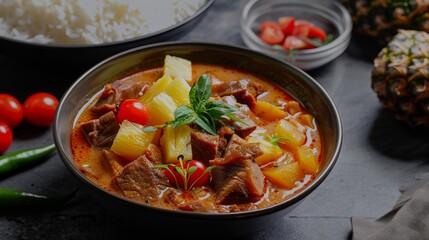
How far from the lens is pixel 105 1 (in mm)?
5117

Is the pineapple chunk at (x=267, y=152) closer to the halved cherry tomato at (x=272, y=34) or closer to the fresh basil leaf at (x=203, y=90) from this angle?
the fresh basil leaf at (x=203, y=90)

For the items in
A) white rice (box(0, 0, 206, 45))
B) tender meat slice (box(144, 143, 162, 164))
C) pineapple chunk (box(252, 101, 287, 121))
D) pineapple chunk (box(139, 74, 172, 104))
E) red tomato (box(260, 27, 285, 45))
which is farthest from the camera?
red tomato (box(260, 27, 285, 45))

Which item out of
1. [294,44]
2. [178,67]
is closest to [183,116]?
[178,67]

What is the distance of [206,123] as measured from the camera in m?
3.77

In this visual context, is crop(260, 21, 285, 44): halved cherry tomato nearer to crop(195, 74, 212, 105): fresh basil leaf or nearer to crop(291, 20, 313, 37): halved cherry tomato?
crop(291, 20, 313, 37): halved cherry tomato

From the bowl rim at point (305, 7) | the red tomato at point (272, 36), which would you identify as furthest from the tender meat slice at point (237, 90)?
the red tomato at point (272, 36)

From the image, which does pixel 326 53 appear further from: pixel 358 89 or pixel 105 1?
pixel 105 1

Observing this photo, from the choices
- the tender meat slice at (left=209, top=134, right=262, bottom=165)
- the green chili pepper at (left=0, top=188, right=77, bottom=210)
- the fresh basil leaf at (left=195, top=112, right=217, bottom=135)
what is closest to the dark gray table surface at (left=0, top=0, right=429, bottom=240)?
the green chili pepper at (left=0, top=188, right=77, bottom=210)

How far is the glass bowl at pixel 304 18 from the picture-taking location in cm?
527

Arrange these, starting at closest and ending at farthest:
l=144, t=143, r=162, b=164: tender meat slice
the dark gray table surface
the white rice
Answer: l=144, t=143, r=162, b=164: tender meat slice → the dark gray table surface → the white rice

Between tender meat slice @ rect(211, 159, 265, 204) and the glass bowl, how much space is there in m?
1.91

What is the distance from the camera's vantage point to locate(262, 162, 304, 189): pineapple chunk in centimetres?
371

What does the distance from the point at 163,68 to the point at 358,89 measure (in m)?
1.71

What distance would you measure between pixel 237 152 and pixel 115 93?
3.38ft
